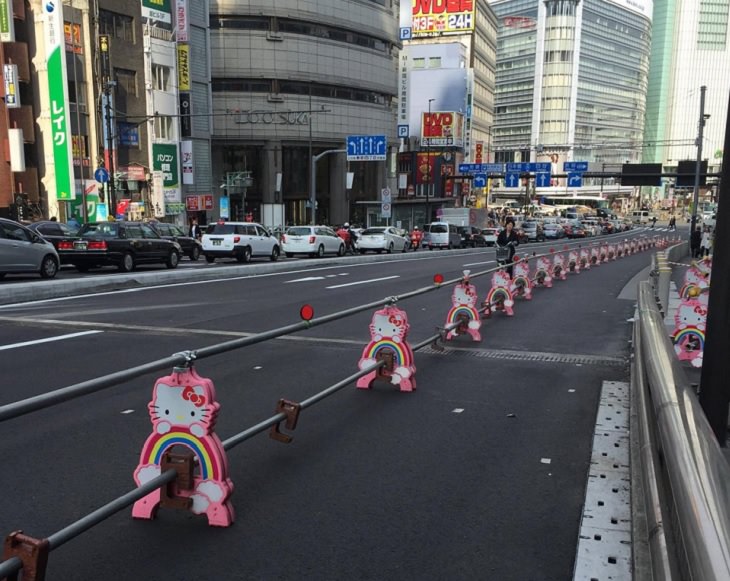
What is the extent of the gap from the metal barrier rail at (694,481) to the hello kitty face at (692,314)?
5.98 meters

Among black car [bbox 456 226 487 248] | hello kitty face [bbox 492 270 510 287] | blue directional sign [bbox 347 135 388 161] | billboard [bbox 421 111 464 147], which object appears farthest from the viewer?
billboard [bbox 421 111 464 147]

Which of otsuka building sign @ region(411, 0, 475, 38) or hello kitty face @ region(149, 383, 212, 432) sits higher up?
otsuka building sign @ region(411, 0, 475, 38)

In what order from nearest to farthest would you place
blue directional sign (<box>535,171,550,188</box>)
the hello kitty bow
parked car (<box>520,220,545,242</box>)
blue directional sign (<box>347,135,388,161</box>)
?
the hello kitty bow, blue directional sign (<box>347,135,388,161</box>), parked car (<box>520,220,545,242</box>), blue directional sign (<box>535,171,550,188</box>)

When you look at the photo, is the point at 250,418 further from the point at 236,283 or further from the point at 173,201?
the point at 173,201

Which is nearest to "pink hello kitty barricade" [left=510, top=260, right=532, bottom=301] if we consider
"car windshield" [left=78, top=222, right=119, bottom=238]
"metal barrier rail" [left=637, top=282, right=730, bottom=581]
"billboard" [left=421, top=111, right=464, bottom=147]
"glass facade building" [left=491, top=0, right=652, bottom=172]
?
"metal barrier rail" [left=637, top=282, right=730, bottom=581]

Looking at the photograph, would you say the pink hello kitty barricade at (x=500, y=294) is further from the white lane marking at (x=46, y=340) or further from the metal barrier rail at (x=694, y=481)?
the metal barrier rail at (x=694, y=481)

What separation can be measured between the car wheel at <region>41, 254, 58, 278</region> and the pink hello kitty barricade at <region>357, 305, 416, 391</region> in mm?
13998

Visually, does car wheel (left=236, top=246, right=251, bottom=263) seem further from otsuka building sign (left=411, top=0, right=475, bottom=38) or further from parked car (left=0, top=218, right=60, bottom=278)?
otsuka building sign (left=411, top=0, right=475, bottom=38)

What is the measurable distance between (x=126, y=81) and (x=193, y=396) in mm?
47069

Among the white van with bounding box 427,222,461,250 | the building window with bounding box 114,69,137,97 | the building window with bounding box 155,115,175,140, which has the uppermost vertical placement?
the building window with bounding box 114,69,137,97

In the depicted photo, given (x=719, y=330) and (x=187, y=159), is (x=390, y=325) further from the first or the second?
(x=187, y=159)

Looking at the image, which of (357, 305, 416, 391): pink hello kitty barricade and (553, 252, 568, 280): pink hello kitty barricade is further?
(553, 252, 568, 280): pink hello kitty barricade

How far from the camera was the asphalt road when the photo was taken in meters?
3.71

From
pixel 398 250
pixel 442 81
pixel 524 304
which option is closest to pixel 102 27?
pixel 398 250
